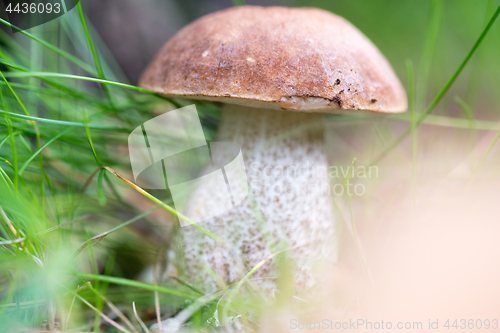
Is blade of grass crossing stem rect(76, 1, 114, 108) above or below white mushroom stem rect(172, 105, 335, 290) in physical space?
above

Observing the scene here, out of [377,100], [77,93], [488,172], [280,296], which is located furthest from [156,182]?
[488,172]

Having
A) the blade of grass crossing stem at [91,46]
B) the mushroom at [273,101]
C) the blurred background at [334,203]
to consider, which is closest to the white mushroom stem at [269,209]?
the mushroom at [273,101]

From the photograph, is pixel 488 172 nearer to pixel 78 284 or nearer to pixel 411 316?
pixel 411 316

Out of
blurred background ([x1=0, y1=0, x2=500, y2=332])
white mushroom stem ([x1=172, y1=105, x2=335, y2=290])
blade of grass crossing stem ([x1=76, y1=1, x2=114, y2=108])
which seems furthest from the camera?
white mushroom stem ([x1=172, y1=105, x2=335, y2=290])

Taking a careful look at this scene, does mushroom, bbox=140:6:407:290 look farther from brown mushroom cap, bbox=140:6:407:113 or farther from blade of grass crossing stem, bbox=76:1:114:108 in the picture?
blade of grass crossing stem, bbox=76:1:114:108

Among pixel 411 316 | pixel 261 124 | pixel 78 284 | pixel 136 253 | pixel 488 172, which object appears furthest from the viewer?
pixel 488 172

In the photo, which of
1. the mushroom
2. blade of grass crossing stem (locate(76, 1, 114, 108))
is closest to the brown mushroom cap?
the mushroom

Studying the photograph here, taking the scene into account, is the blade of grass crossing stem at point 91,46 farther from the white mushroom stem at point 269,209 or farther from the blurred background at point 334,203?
the white mushroom stem at point 269,209
